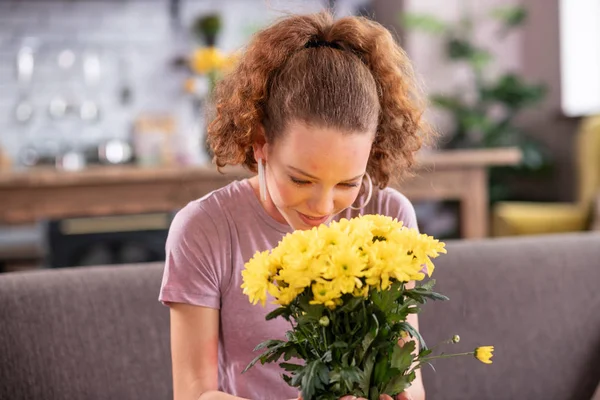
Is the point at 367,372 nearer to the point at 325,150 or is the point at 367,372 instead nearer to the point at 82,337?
the point at 325,150

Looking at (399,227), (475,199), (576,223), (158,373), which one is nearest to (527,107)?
(576,223)

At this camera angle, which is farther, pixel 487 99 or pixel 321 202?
pixel 487 99

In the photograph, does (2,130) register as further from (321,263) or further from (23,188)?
(321,263)

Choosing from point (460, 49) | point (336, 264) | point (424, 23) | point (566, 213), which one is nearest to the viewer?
point (336, 264)

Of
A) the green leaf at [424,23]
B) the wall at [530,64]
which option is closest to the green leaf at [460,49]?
the green leaf at [424,23]

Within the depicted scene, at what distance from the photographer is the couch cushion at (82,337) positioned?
5.67ft

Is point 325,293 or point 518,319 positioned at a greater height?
point 325,293

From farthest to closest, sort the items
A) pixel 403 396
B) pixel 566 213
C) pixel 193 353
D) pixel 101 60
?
pixel 101 60
pixel 566 213
pixel 193 353
pixel 403 396

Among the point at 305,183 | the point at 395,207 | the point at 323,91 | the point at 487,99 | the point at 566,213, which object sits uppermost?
the point at 323,91

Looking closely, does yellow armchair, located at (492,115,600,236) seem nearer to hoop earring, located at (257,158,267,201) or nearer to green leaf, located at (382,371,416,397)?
hoop earring, located at (257,158,267,201)

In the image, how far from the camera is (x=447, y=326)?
192 cm

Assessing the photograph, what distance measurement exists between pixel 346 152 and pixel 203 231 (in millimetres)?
322

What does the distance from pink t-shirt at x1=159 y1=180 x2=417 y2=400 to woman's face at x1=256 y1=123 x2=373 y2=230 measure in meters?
0.18

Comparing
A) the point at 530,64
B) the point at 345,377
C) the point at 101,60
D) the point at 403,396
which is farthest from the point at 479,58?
the point at 345,377
